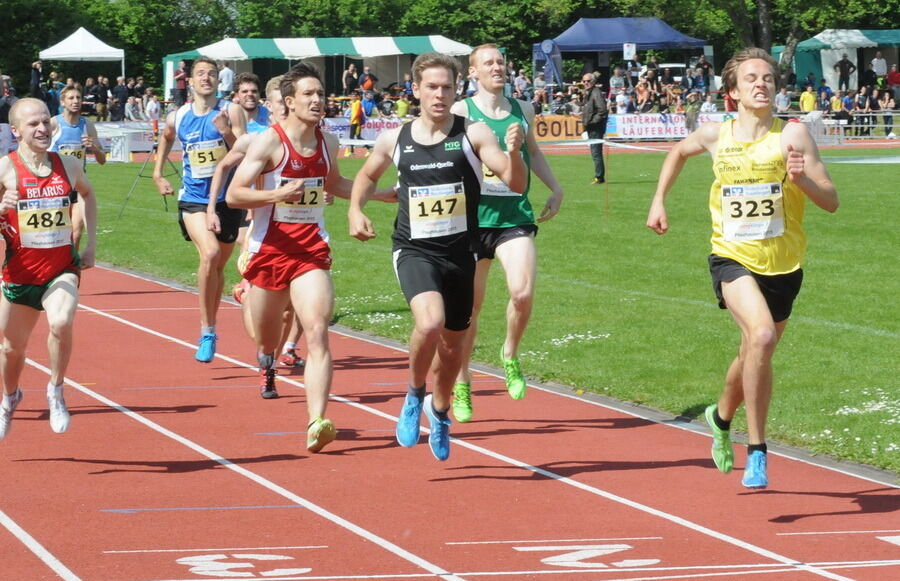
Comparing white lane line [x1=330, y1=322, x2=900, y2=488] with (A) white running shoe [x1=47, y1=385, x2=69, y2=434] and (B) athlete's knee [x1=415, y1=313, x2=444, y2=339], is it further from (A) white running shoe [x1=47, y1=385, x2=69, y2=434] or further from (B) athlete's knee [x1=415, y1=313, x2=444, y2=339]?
(A) white running shoe [x1=47, y1=385, x2=69, y2=434]

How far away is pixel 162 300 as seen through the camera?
49.5ft

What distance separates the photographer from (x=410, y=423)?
7.65m

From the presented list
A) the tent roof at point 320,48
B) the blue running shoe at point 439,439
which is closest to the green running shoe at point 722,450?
the blue running shoe at point 439,439

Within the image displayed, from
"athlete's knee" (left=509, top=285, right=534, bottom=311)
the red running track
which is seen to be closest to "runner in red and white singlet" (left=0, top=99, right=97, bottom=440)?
the red running track

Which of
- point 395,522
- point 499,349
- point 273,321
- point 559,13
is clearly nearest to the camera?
point 395,522

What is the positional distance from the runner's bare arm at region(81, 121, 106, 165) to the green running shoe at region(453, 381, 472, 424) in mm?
6230

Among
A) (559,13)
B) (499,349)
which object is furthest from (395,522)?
(559,13)

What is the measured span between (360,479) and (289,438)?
1146 millimetres

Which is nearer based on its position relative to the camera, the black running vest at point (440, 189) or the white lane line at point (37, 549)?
the white lane line at point (37, 549)

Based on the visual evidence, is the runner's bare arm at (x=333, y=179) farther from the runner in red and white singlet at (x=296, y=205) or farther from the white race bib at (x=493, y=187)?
the white race bib at (x=493, y=187)

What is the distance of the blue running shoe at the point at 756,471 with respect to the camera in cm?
688

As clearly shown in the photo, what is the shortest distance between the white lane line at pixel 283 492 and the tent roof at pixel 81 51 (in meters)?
42.8

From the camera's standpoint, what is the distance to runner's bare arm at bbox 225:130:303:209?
769cm

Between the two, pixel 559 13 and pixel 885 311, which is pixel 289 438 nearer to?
pixel 885 311
